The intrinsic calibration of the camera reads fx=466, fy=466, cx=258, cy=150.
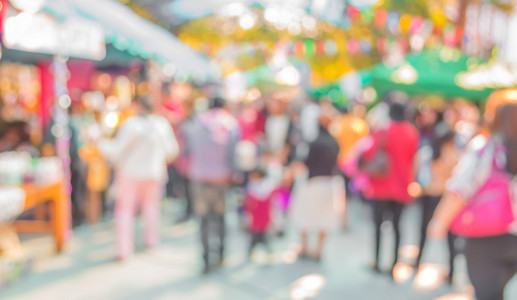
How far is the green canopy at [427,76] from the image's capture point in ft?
31.6

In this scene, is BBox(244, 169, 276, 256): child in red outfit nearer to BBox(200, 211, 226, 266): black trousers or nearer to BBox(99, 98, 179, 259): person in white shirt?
BBox(200, 211, 226, 266): black trousers

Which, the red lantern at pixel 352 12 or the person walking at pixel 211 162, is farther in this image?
the red lantern at pixel 352 12

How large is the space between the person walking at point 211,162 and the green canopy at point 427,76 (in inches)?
202

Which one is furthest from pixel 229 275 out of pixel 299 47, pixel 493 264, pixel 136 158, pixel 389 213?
pixel 299 47

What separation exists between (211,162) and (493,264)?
9.84 feet

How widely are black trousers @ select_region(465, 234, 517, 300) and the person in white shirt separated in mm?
3563

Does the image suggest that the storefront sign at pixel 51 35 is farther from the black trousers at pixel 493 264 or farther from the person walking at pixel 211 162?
the black trousers at pixel 493 264

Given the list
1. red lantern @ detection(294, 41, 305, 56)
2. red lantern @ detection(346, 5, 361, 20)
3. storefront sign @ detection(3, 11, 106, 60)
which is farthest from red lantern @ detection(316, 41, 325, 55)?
storefront sign @ detection(3, 11, 106, 60)

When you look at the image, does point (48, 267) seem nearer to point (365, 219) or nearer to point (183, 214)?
point (183, 214)

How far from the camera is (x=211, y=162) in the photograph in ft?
16.4

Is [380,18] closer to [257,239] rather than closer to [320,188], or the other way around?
[320,188]

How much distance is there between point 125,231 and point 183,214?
6.74 feet

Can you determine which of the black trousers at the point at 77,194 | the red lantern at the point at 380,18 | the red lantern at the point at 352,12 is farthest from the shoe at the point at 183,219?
the red lantern at the point at 380,18

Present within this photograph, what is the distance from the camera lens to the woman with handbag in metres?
2.70
